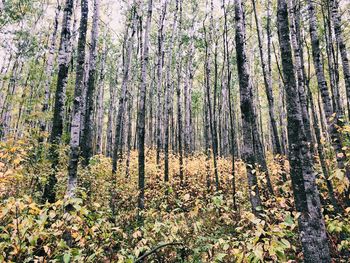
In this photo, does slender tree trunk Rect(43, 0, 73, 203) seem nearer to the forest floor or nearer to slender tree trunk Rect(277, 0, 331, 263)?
the forest floor

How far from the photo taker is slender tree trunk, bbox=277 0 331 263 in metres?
3.57

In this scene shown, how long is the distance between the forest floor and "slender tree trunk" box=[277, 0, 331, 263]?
189mm

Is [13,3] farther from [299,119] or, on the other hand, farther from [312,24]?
[299,119]

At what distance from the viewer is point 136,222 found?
25.2 ft

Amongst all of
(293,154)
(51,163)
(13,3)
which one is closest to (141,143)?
(51,163)

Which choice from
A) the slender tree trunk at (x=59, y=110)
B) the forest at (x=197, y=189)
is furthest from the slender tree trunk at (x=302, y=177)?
the slender tree trunk at (x=59, y=110)

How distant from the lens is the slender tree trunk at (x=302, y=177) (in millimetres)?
3574

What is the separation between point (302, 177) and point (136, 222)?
534 cm

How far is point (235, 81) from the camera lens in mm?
31656

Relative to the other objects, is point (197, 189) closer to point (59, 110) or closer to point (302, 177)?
point (59, 110)

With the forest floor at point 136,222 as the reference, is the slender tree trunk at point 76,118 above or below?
above

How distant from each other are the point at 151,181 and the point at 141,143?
5101 mm

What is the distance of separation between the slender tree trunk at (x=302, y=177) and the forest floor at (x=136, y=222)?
19 centimetres

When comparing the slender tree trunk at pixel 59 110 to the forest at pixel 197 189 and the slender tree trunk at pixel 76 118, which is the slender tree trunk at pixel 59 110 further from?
the slender tree trunk at pixel 76 118
